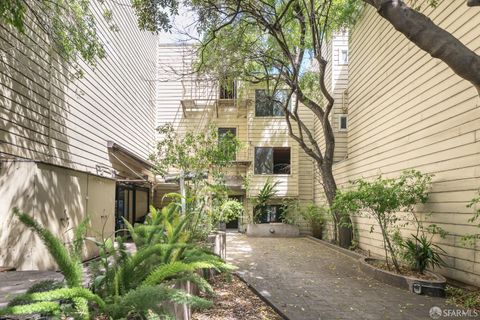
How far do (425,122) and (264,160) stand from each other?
9146 mm

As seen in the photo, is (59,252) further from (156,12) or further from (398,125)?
(398,125)

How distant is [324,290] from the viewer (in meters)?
5.32

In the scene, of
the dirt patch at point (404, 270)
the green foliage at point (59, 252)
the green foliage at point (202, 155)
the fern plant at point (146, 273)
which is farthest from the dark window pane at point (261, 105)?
the green foliage at point (59, 252)

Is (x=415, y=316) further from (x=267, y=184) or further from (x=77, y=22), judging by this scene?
(x=267, y=184)

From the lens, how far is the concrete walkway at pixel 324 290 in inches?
168

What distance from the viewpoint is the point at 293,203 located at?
14758 mm

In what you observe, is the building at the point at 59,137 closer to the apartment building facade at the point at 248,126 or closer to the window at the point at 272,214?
the apartment building facade at the point at 248,126

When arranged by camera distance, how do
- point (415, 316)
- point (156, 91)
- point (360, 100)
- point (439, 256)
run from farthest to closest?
point (156, 91) → point (360, 100) → point (439, 256) → point (415, 316)

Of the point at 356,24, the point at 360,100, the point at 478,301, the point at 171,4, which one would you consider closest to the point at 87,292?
the point at 478,301

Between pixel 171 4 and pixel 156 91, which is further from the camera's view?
pixel 156 91

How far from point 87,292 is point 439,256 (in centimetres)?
578

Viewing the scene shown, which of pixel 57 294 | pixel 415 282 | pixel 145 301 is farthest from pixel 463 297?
pixel 57 294

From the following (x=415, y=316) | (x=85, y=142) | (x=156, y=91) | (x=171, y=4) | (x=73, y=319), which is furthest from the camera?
(x=156, y=91)

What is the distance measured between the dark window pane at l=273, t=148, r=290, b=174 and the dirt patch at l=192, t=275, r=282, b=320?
9963 mm
